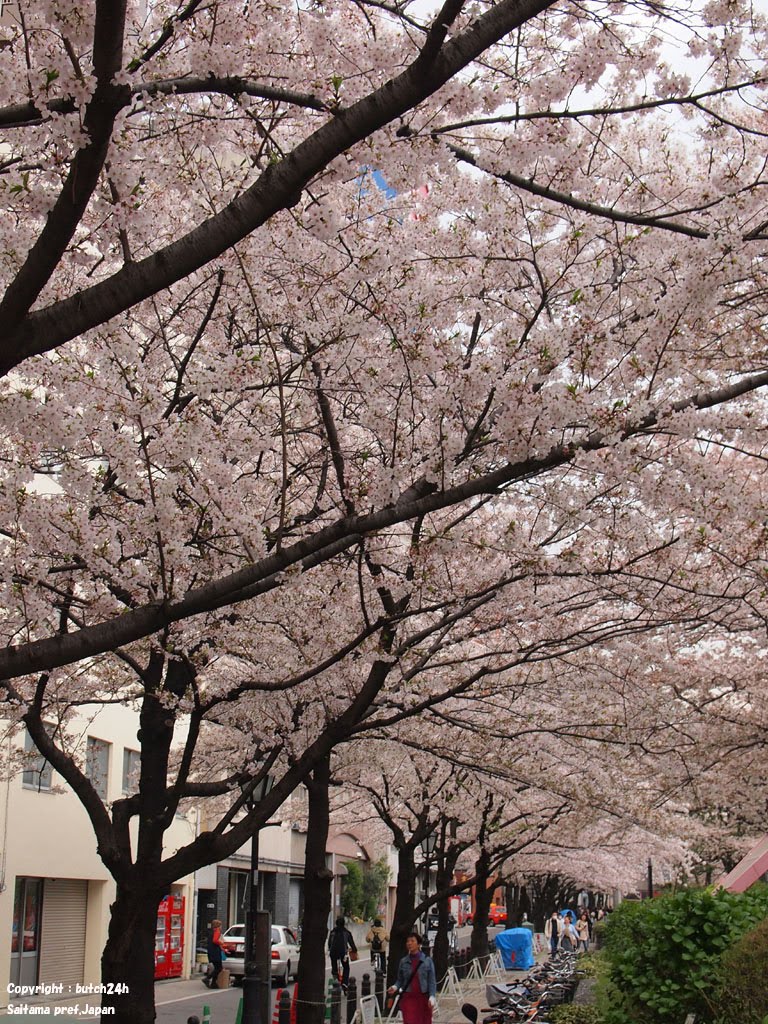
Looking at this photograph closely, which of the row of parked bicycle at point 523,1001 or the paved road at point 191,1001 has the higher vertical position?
the row of parked bicycle at point 523,1001

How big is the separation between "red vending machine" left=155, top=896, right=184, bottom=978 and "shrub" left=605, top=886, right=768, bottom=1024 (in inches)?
841

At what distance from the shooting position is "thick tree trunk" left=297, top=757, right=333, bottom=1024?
510 inches

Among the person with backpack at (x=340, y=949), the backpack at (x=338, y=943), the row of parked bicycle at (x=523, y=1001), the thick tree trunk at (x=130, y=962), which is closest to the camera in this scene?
the thick tree trunk at (x=130, y=962)

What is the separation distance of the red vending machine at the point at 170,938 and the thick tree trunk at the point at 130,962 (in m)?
19.3

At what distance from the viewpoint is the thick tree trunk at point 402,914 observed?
18.5m

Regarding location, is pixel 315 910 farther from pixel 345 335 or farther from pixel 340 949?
pixel 340 949

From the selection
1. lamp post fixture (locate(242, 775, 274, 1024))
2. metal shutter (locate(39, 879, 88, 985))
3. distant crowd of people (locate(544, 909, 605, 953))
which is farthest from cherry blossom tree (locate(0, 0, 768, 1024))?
distant crowd of people (locate(544, 909, 605, 953))

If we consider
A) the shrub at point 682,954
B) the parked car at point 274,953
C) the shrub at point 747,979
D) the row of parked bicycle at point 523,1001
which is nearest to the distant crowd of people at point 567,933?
the parked car at point 274,953

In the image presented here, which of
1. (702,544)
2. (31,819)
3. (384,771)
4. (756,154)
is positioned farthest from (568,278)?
(31,819)

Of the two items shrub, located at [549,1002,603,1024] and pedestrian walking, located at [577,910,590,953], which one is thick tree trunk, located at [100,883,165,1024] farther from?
pedestrian walking, located at [577,910,590,953]

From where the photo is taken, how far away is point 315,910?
1345 cm

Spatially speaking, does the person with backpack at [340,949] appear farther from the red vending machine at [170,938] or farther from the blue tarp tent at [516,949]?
the blue tarp tent at [516,949]

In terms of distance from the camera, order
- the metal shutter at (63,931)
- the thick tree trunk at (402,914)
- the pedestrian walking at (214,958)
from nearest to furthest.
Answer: the thick tree trunk at (402,914) → the metal shutter at (63,931) → the pedestrian walking at (214,958)

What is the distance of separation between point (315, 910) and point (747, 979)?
25.7 feet
